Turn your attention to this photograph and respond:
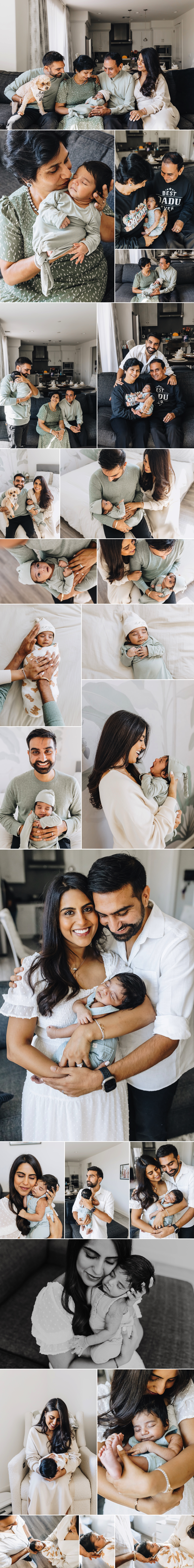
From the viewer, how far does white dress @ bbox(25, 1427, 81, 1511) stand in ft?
9.16

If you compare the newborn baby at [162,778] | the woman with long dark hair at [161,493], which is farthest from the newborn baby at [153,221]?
the newborn baby at [162,778]

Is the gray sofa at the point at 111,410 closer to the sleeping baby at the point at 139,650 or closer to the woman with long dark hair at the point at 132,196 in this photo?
the woman with long dark hair at the point at 132,196

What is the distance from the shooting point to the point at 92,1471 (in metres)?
2.81

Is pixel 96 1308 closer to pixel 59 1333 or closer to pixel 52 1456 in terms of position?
pixel 59 1333

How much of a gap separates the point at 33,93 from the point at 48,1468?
12.2 ft

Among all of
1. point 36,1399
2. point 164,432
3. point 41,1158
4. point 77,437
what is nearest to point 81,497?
point 77,437

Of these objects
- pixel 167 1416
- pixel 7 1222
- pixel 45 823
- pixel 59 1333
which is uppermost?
pixel 45 823

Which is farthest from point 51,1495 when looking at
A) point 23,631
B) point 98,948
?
point 23,631

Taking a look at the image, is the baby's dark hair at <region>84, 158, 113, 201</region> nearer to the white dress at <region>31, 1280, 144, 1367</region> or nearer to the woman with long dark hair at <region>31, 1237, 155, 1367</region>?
the woman with long dark hair at <region>31, 1237, 155, 1367</region>

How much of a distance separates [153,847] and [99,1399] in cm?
153

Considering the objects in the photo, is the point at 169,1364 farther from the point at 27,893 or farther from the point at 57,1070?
the point at 27,893

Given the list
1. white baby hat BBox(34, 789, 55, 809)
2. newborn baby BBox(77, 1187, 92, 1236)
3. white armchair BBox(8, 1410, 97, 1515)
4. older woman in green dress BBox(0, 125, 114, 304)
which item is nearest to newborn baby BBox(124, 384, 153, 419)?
older woman in green dress BBox(0, 125, 114, 304)

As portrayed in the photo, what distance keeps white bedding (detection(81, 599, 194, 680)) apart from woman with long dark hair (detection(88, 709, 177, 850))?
128 mm

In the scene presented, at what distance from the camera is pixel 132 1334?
→ 2854 mm
